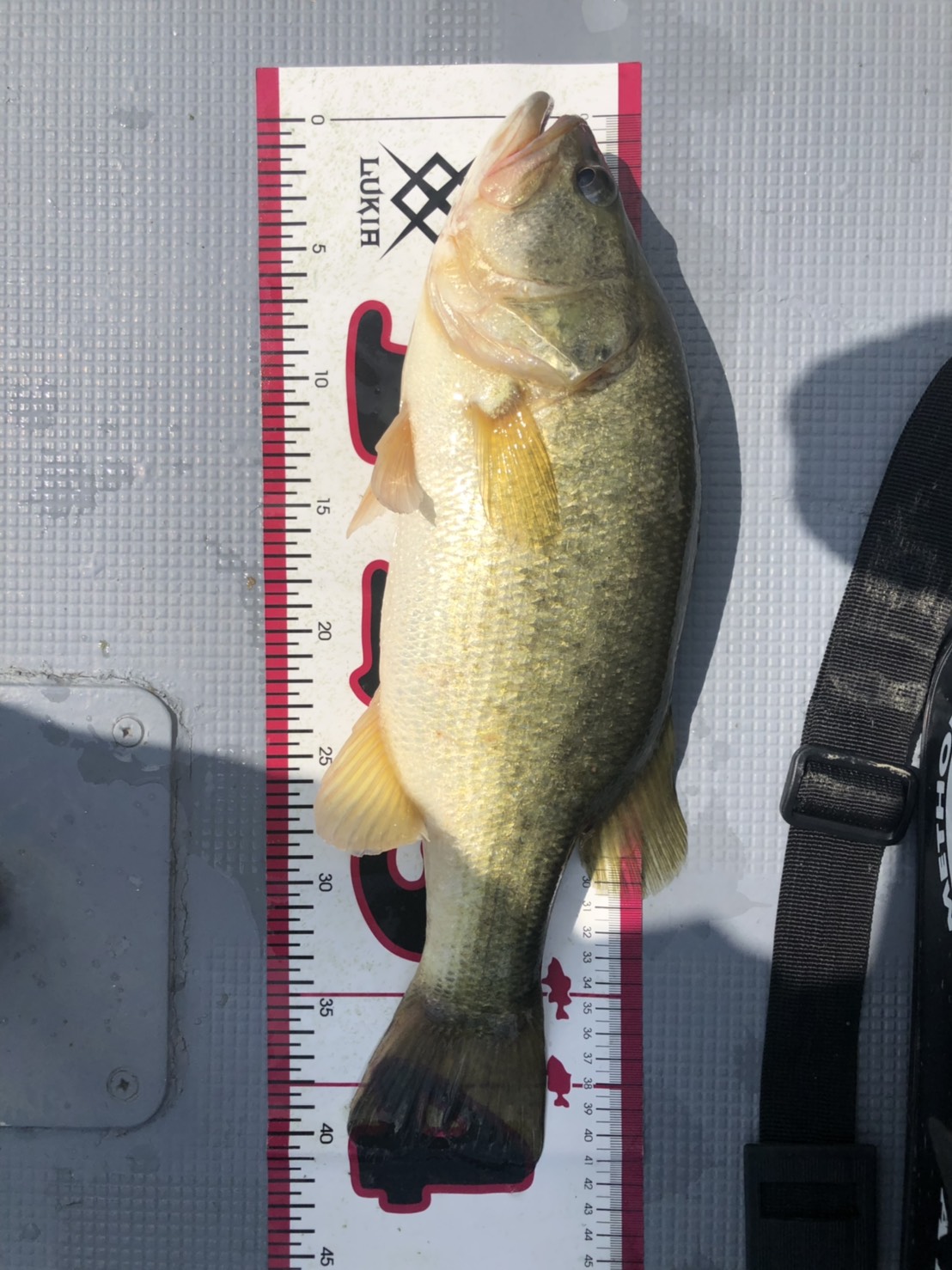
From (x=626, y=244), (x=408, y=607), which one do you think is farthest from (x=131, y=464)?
(x=626, y=244)

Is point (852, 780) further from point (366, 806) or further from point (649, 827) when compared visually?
point (366, 806)

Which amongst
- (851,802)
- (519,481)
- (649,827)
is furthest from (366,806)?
(851,802)

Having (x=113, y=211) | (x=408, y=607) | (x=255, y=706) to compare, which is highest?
(x=113, y=211)

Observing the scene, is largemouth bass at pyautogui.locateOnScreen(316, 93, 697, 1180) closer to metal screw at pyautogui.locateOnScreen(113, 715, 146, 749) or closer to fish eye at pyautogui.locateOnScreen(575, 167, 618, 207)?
fish eye at pyautogui.locateOnScreen(575, 167, 618, 207)

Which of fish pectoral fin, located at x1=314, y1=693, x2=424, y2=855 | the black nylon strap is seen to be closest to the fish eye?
the black nylon strap

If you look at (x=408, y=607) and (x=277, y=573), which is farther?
(x=277, y=573)

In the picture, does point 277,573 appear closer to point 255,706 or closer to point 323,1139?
point 255,706

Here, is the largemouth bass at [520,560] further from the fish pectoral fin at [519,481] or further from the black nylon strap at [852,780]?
the black nylon strap at [852,780]

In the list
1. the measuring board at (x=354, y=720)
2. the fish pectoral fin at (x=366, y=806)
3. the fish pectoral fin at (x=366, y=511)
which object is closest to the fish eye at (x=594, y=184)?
the measuring board at (x=354, y=720)
